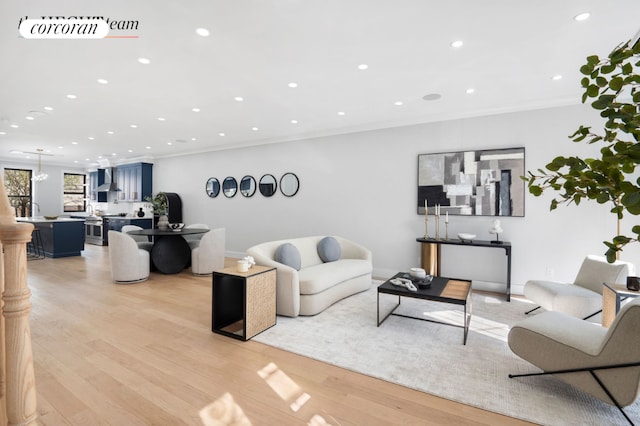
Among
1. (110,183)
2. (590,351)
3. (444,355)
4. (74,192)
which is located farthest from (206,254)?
(74,192)

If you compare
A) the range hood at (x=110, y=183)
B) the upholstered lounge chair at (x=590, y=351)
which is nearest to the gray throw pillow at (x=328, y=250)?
the upholstered lounge chair at (x=590, y=351)

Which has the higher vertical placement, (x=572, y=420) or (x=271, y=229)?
(x=271, y=229)

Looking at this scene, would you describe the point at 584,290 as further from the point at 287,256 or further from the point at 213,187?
the point at 213,187

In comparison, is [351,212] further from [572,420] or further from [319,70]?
[572,420]

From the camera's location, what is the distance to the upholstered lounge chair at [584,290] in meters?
3.16

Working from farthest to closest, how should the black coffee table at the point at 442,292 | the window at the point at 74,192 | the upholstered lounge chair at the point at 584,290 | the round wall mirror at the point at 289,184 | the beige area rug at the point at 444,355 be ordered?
the window at the point at 74,192 < the round wall mirror at the point at 289,184 < the upholstered lounge chair at the point at 584,290 < the black coffee table at the point at 442,292 < the beige area rug at the point at 444,355

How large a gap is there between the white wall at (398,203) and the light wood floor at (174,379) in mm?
3166

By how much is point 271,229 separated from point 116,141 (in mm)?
4178

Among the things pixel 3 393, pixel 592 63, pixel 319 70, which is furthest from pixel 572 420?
pixel 319 70

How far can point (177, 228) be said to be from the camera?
6055 millimetres

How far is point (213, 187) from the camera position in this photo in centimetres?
800

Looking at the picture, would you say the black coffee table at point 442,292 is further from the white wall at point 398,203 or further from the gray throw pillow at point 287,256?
the white wall at point 398,203

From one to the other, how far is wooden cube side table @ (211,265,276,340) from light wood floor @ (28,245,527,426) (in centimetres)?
17

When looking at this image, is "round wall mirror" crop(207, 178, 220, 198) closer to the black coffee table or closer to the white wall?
the white wall
